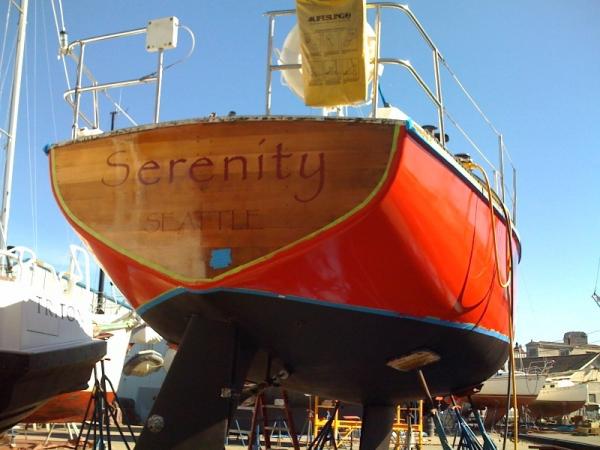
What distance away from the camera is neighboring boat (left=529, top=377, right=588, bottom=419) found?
2719cm

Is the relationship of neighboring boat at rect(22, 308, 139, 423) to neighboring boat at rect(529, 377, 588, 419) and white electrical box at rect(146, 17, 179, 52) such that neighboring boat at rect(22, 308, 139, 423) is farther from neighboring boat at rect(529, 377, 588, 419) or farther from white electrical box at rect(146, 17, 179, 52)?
neighboring boat at rect(529, 377, 588, 419)

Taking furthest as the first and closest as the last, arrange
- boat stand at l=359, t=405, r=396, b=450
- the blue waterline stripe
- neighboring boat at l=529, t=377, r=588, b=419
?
neighboring boat at l=529, t=377, r=588, b=419, boat stand at l=359, t=405, r=396, b=450, the blue waterline stripe

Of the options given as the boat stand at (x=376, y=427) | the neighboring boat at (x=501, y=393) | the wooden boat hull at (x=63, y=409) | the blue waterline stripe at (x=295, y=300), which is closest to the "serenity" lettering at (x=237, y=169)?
the blue waterline stripe at (x=295, y=300)

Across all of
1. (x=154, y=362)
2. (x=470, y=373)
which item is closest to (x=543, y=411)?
(x=154, y=362)

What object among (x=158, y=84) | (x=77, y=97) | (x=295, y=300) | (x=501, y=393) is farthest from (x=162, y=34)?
(x=501, y=393)

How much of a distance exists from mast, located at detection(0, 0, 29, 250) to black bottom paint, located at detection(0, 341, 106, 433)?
3.33 meters

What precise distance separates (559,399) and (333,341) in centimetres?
2764

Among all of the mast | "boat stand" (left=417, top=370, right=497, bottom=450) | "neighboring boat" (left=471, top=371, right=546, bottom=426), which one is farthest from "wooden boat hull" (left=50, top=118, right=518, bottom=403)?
"neighboring boat" (left=471, top=371, right=546, bottom=426)

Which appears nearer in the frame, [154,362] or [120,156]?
[120,156]

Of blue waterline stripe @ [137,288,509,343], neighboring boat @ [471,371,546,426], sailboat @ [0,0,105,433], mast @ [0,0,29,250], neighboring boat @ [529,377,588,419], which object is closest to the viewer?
blue waterline stripe @ [137,288,509,343]

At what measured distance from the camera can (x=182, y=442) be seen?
3.21 m

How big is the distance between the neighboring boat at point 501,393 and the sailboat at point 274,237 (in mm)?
19183

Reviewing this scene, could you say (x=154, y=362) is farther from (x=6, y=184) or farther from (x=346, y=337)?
(x=346, y=337)

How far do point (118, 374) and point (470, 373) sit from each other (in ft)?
27.1
